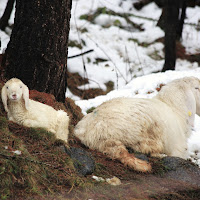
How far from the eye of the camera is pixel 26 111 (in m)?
4.16

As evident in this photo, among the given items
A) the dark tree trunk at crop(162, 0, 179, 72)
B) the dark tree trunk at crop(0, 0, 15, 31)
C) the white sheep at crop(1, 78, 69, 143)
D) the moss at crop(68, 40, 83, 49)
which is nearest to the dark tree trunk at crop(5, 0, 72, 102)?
the white sheep at crop(1, 78, 69, 143)

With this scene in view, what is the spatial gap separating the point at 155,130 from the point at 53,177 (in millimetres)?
2100

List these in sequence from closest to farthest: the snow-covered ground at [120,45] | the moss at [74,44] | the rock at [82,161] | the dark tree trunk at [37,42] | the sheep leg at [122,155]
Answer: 1. the rock at [82,161]
2. the sheep leg at [122,155]
3. the dark tree trunk at [37,42]
4. the snow-covered ground at [120,45]
5. the moss at [74,44]

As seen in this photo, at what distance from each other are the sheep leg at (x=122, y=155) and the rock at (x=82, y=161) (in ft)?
1.55

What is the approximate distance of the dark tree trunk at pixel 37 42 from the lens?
511 cm

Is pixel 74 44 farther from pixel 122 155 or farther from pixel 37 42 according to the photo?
pixel 122 155

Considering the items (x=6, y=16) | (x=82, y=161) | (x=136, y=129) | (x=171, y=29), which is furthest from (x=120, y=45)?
(x=82, y=161)

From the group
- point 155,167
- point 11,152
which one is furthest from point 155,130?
point 11,152

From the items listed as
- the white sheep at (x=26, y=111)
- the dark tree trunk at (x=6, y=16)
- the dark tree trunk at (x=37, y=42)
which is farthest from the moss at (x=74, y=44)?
the white sheep at (x=26, y=111)

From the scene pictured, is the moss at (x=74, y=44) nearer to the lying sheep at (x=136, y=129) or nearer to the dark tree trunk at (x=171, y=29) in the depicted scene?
the dark tree trunk at (x=171, y=29)

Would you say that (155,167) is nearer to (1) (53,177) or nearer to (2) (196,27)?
(1) (53,177)

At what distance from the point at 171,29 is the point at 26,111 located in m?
7.34

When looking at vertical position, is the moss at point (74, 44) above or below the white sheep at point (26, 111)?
above

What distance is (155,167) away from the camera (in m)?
4.32
